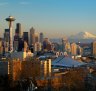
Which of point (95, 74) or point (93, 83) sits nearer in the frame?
point (93, 83)

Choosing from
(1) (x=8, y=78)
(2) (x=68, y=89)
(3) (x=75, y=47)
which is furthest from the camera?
(3) (x=75, y=47)

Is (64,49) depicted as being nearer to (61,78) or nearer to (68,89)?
(61,78)

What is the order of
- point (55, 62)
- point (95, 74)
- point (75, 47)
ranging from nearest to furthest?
point (95, 74) < point (55, 62) < point (75, 47)

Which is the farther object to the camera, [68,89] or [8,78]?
[8,78]

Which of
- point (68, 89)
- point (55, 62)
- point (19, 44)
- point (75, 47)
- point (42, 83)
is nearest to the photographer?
point (68, 89)

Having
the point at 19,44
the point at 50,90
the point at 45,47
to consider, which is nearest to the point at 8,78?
the point at 50,90

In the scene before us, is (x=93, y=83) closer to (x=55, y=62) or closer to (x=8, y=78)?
(x=8, y=78)

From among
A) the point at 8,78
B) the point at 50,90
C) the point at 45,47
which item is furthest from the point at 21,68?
the point at 45,47

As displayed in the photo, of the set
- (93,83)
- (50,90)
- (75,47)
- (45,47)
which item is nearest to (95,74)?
(93,83)

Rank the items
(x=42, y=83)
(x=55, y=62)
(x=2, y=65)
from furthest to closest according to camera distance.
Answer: (x=55, y=62) → (x=2, y=65) → (x=42, y=83)
